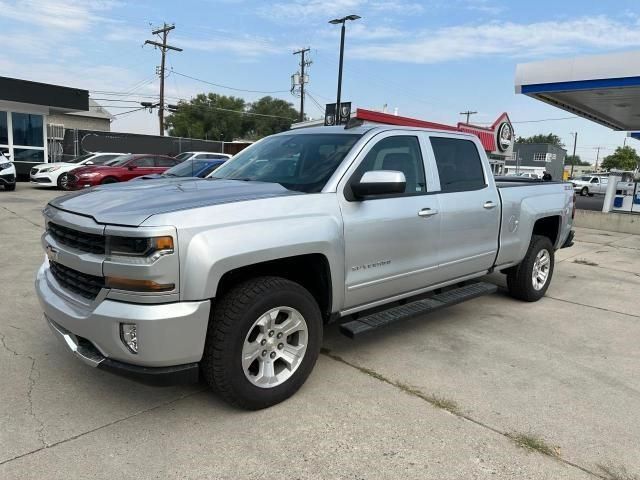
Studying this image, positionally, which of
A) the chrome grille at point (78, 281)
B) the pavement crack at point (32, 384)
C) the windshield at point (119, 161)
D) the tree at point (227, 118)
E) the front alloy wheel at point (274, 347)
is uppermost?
the tree at point (227, 118)

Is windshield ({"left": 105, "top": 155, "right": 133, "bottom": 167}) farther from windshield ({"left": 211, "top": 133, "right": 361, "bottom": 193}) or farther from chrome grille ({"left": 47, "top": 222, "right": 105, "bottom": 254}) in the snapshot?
chrome grille ({"left": 47, "top": 222, "right": 105, "bottom": 254})

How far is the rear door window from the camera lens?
450cm

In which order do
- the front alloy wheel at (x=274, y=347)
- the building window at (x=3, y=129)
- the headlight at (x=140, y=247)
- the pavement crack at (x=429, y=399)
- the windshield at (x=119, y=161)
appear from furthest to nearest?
the building window at (x=3, y=129) < the windshield at (x=119, y=161) < the front alloy wheel at (x=274, y=347) < the pavement crack at (x=429, y=399) < the headlight at (x=140, y=247)

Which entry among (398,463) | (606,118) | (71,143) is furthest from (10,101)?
(606,118)

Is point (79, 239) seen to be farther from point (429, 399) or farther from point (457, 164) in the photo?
point (457, 164)

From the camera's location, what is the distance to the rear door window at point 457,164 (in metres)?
4.50

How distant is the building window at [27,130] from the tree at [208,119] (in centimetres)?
4857

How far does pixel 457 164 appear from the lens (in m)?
4.74

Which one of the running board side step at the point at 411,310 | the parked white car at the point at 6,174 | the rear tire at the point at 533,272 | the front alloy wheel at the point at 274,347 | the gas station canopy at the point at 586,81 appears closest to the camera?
the front alloy wheel at the point at 274,347

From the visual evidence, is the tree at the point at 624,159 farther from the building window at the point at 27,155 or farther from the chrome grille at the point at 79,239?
the chrome grille at the point at 79,239

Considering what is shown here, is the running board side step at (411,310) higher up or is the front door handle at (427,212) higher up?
the front door handle at (427,212)

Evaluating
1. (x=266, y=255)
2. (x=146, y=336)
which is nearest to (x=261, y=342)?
(x=266, y=255)

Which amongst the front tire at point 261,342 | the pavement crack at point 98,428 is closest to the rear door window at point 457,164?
the front tire at point 261,342

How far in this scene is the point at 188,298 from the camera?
8.98 feet
